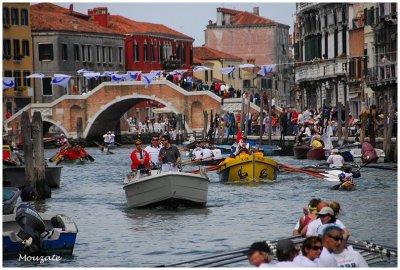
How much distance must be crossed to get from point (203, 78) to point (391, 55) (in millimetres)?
23078

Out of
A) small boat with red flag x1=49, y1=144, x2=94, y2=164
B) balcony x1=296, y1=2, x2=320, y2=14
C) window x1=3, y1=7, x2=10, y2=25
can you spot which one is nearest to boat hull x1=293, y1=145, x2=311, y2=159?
small boat with red flag x1=49, y1=144, x2=94, y2=164

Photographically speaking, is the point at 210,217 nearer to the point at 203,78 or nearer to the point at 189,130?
the point at 189,130

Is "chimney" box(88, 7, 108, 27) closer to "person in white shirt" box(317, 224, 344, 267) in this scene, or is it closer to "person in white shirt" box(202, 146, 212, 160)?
"person in white shirt" box(202, 146, 212, 160)

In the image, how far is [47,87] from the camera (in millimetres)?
42844

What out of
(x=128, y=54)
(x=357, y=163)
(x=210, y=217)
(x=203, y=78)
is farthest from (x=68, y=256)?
(x=203, y=78)

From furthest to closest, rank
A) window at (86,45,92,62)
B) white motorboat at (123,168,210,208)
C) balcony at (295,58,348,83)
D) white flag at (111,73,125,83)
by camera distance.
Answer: window at (86,45,92,62) < balcony at (295,58,348,83) < white flag at (111,73,125,83) < white motorboat at (123,168,210,208)

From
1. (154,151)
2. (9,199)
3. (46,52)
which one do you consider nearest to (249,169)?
(154,151)

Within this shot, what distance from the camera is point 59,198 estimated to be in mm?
18688

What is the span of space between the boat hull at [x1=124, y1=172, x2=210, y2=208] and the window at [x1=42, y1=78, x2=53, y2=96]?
1059 inches

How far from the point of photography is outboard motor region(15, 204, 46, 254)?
11719 mm

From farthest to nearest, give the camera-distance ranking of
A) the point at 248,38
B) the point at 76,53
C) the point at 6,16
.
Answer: the point at 248,38 → the point at 76,53 → the point at 6,16

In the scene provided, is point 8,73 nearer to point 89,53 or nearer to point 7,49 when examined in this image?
point 7,49

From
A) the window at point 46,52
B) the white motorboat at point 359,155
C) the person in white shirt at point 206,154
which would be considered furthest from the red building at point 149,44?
the white motorboat at point 359,155

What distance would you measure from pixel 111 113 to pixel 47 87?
3.42 meters
